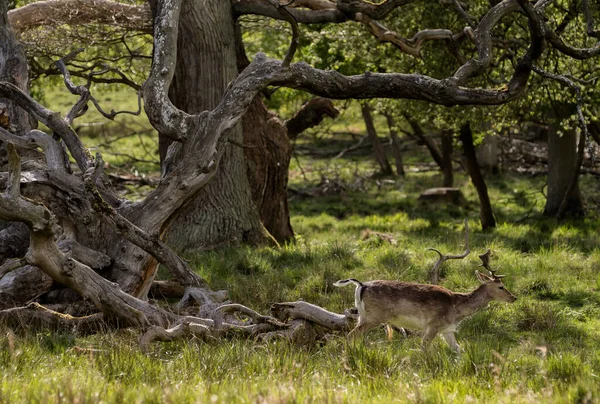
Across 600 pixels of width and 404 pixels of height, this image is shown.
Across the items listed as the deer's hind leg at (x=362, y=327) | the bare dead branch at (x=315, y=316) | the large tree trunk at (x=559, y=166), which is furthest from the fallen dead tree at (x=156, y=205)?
the large tree trunk at (x=559, y=166)

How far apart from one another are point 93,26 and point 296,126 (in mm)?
4233

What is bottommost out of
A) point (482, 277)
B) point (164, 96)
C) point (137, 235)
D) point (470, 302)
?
point (470, 302)

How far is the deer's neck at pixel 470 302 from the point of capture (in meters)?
8.50

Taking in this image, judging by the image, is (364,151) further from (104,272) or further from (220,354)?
(220,354)

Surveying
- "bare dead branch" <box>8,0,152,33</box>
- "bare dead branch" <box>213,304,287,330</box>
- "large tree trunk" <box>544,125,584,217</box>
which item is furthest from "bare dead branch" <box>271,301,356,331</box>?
"large tree trunk" <box>544,125,584,217</box>

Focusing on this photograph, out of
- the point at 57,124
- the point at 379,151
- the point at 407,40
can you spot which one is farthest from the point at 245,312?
the point at 379,151

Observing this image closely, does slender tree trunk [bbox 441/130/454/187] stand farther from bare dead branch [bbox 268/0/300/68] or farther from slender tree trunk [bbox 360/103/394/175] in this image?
bare dead branch [bbox 268/0/300/68]

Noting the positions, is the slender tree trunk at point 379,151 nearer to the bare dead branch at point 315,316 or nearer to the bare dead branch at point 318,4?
the bare dead branch at point 318,4

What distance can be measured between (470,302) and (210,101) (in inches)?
248

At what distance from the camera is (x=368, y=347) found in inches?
288

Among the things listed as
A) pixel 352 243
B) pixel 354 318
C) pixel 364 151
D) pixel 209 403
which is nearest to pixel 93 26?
pixel 352 243

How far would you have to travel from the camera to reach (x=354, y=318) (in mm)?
8586

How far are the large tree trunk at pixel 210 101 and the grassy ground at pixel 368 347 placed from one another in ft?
2.18

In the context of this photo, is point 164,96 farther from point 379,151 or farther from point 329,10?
point 379,151
